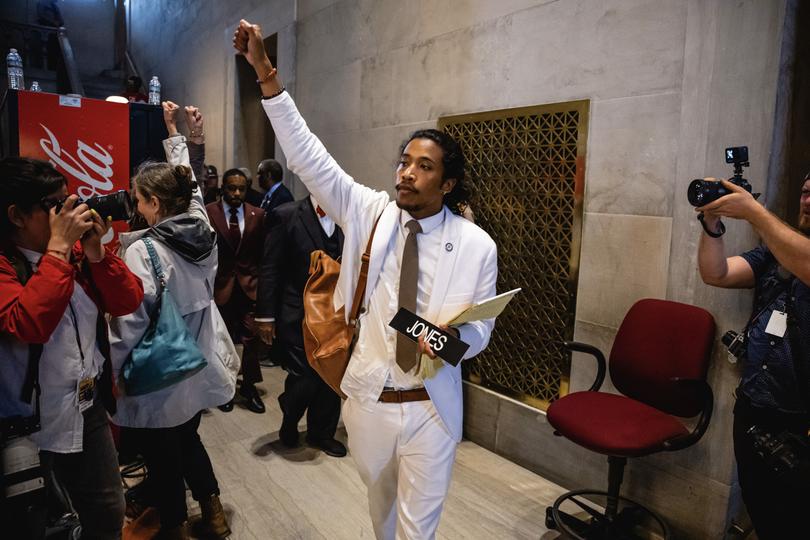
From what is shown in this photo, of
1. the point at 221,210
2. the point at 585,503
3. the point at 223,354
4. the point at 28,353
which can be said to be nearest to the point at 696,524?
the point at 585,503

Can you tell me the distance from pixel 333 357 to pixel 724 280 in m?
1.53

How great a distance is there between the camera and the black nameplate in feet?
4.80

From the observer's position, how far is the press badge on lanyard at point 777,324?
181 centimetres

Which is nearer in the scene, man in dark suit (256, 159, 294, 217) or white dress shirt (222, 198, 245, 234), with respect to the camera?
white dress shirt (222, 198, 245, 234)

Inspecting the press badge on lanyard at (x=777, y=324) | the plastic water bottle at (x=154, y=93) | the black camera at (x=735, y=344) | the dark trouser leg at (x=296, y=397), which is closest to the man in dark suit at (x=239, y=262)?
the dark trouser leg at (x=296, y=397)

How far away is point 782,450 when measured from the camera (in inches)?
66.1

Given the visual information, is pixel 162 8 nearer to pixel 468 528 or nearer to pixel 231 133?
pixel 231 133

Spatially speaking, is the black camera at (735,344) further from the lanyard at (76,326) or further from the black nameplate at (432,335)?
the lanyard at (76,326)

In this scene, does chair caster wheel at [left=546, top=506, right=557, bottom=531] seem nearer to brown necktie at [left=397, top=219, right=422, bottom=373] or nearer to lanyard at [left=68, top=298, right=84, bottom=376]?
brown necktie at [left=397, top=219, right=422, bottom=373]

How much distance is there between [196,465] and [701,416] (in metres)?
2.18

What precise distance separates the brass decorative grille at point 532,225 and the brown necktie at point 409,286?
1.50 meters

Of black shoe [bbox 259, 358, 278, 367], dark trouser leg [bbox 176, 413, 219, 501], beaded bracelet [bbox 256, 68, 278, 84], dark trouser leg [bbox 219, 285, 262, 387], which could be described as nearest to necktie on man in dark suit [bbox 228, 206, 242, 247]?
dark trouser leg [bbox 219, 285, 262, 387]

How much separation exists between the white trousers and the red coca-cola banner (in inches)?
109

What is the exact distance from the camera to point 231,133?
685 cm
